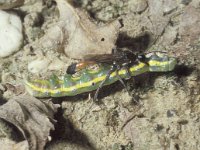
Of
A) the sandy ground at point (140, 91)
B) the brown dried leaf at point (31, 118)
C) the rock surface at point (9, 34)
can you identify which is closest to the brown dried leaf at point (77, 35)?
the sandy ground at point (140, 91)

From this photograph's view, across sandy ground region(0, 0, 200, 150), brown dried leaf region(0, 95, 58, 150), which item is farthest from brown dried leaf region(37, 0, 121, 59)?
brown dried leaf region(0, 95, 58, 150)

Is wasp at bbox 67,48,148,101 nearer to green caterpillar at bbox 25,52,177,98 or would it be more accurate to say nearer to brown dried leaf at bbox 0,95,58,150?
green caterpillar at bbox 25,52,177,98

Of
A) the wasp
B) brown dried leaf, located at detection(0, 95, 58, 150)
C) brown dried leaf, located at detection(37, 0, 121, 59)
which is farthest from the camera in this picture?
brown dried leaf, located at detection(37, 0, 121, 59)

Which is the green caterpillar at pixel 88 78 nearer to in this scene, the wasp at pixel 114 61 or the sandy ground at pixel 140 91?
the wasp at pixel 114 61

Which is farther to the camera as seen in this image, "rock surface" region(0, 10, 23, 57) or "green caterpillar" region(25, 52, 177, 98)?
"rock surface" region(0, 10, 23, 57)

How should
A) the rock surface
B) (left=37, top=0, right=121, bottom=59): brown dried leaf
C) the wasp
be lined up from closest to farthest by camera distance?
the wasp < (left=37, top=0, right=121, bottom=59): brown dried leaf < the rock surface

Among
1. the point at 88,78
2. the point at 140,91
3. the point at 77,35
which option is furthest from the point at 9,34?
the point at 140,91

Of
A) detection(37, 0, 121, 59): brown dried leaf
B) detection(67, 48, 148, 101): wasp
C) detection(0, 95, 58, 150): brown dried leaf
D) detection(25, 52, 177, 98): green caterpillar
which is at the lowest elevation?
detection(0, 95, 58, 150): brown dried leaf
